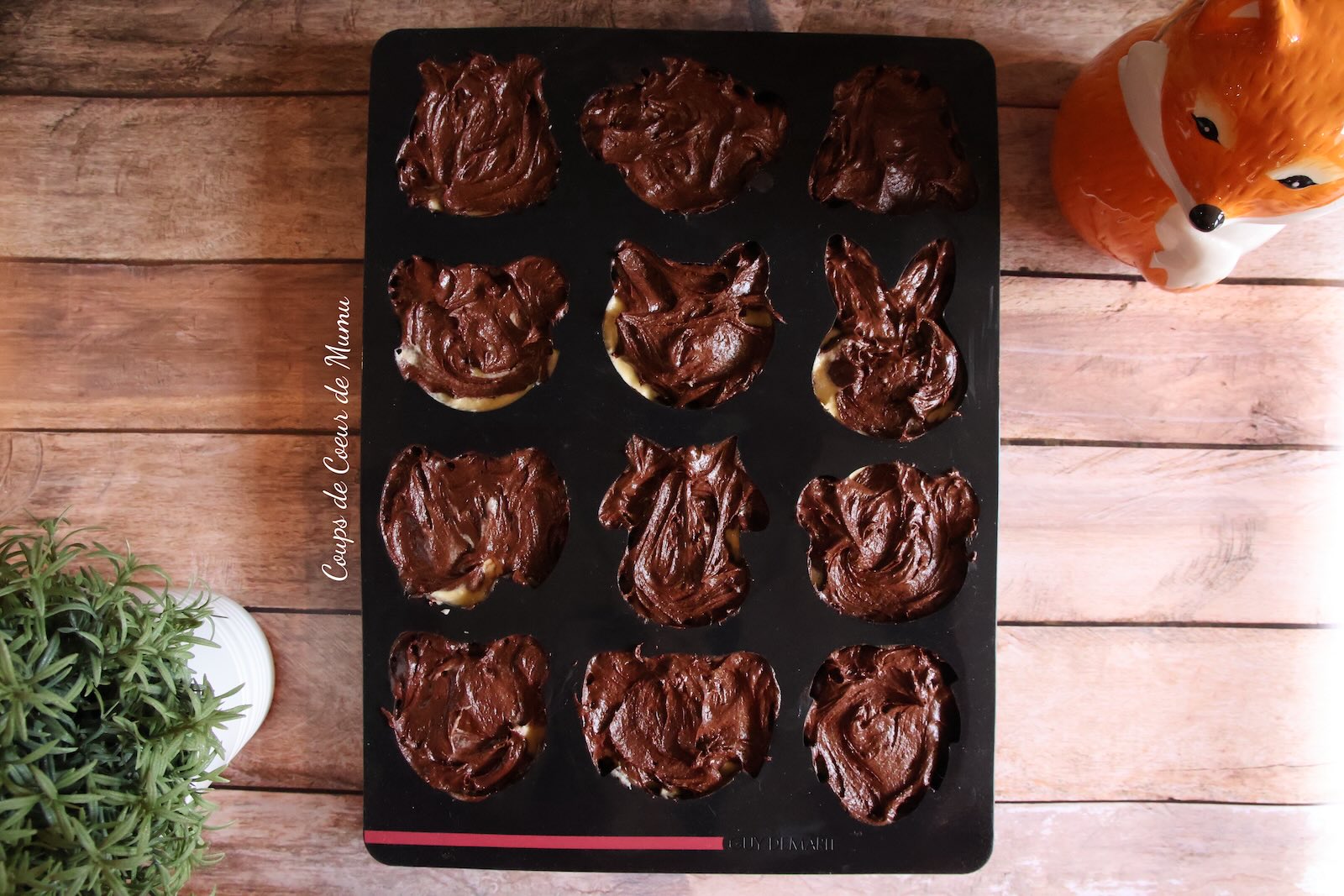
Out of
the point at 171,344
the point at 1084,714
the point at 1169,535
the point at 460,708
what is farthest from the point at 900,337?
the point at 171,344

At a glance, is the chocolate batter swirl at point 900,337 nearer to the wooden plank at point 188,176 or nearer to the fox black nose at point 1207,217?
the fox black nose at point 1207,217

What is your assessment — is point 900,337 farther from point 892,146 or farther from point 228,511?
point 228,511

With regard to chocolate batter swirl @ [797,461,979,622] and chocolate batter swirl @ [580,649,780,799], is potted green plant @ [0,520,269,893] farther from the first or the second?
chocolate batter swirl @ [797,461,979,622]

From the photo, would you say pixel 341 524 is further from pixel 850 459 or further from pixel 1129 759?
pixel 1129 759

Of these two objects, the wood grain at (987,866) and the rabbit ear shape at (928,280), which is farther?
the wood grain at (987,866)

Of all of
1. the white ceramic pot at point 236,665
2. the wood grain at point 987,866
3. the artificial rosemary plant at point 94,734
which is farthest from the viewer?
the wood grain at point 987,866

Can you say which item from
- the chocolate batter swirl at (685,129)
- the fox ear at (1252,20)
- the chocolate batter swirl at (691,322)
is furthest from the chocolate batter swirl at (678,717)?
the fox ear at (1252,20)
